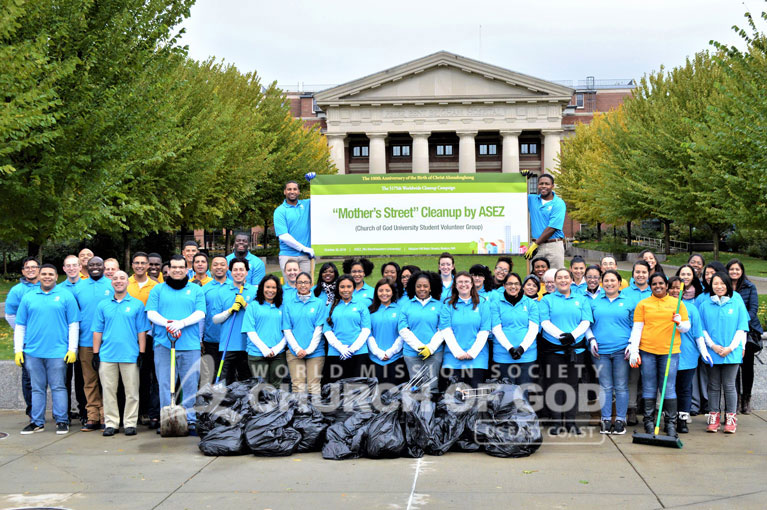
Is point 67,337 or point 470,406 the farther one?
point 67,337

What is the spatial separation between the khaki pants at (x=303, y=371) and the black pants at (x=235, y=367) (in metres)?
0.67

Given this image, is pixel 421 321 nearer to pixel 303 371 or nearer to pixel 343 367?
pixel 343 367

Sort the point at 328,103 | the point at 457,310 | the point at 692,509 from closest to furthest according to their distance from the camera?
the point at 692,509 → the point at 457,310 → the point at 328,103

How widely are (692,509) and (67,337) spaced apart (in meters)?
6.75

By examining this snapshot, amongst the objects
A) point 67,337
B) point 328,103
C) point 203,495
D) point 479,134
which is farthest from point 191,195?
point 479,134

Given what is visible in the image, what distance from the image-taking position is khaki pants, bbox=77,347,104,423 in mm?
9000

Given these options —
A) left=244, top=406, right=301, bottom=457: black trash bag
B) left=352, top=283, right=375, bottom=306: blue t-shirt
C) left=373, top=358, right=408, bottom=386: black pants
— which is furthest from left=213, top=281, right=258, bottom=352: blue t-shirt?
left=373, top=358, right=408, bottom=386: black pants

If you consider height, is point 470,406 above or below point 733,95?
below

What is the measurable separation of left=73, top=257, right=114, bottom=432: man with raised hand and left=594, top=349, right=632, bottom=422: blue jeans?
558 centimetres

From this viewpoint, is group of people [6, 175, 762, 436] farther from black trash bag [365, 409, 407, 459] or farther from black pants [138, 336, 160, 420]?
black trash bag [365, 409, 407, 459]

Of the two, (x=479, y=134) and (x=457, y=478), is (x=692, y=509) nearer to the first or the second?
(x=457, y=478)

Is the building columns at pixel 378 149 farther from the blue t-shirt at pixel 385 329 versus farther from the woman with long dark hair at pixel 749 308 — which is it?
the blue t-shirt at pixel 385 329

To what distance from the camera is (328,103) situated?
2473 inches

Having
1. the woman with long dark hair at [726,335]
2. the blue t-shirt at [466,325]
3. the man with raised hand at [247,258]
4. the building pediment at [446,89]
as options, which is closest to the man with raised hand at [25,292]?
the man with raised hand at [247,258]
